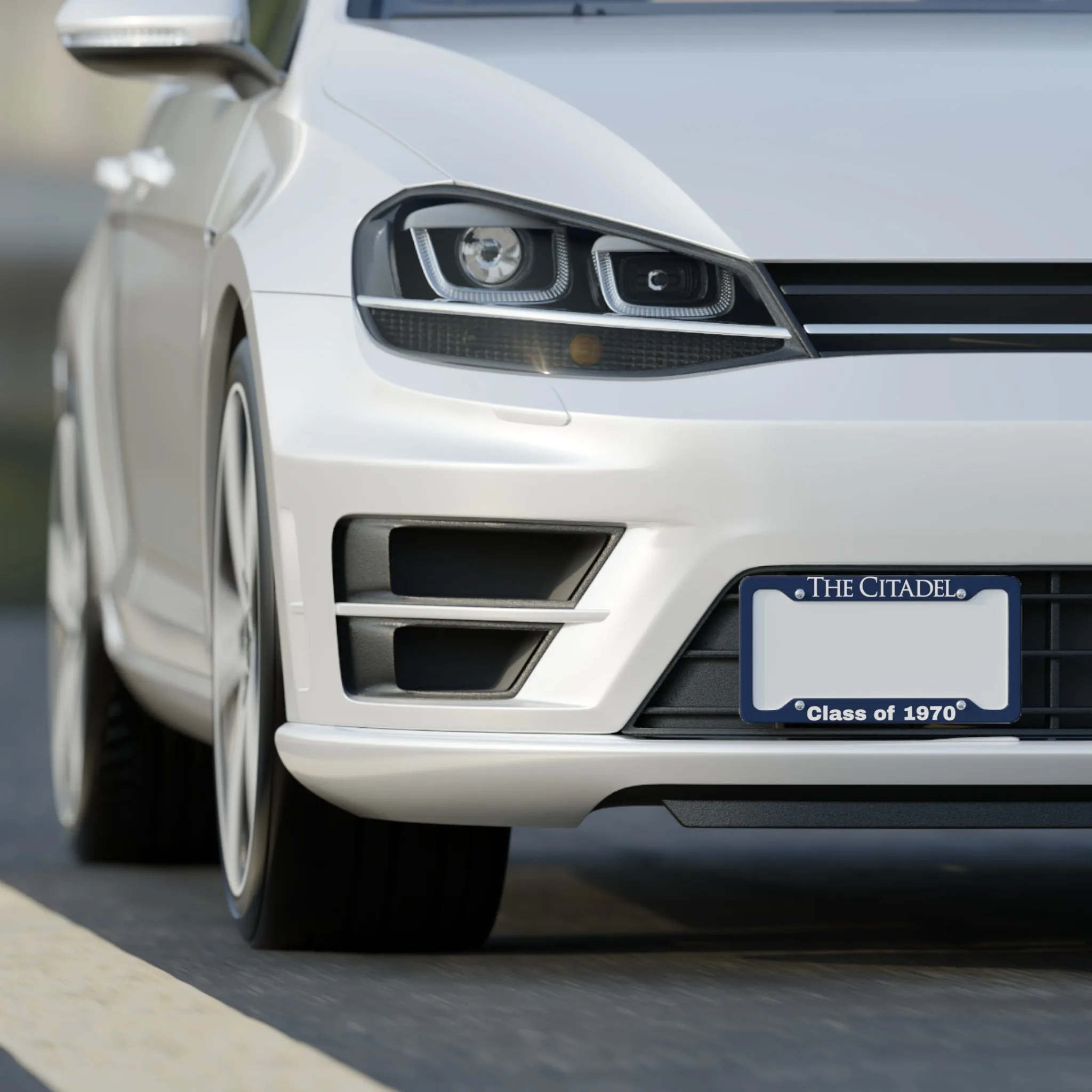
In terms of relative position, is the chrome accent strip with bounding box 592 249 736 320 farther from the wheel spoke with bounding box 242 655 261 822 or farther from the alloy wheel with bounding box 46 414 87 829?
the alloy wheel with bounding box 46 414 87 829

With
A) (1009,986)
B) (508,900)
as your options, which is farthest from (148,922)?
(1009,986)

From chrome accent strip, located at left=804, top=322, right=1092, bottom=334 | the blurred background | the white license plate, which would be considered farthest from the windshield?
the blurred background

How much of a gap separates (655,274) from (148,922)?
1.61 m

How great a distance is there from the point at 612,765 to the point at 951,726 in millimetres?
435

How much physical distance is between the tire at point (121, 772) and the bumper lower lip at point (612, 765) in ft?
6.70

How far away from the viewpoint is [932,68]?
4281mm

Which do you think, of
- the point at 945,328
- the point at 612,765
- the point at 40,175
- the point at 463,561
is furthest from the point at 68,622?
the point at 40,175

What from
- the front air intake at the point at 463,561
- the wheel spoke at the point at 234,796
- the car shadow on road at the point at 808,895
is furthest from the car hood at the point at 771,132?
the car shadow on road at the point at 808,895

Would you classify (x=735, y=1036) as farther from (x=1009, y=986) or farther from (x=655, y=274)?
(x=655, y=274)

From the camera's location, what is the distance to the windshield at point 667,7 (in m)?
4.71

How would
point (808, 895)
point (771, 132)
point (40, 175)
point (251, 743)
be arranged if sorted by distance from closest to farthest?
point (771, 132) < point (251, 743) < point (808, 895) < point (40, 175)

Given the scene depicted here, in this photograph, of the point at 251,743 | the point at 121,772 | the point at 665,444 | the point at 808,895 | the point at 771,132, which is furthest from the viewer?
the point at 121,772

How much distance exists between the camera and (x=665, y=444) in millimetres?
3902

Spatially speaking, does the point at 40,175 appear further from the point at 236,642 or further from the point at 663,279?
the point at 663,279
